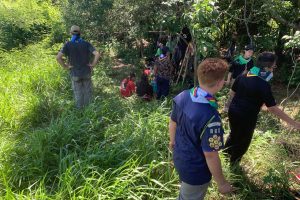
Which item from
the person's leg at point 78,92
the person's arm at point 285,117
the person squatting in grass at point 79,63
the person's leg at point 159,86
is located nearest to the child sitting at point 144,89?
the person's leg at point 159,86

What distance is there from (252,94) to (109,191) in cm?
176

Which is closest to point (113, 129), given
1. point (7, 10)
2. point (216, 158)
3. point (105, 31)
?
point (216, 158)

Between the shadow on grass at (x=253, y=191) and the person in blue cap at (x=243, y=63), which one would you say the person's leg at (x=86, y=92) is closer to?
the person in blue cap at (x=243, y=63)

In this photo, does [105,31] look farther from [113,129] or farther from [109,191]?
[109,191]

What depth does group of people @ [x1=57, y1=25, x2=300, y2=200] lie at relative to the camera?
7.01 feet

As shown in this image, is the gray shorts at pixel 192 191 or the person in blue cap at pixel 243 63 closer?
the gray shorts at pixel 192 191

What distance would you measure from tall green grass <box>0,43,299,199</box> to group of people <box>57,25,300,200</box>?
18.1 inches

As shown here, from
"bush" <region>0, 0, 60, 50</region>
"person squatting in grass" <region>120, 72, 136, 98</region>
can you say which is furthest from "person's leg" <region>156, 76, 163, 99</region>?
"bush" <region>0, 0, 60, 50</region>

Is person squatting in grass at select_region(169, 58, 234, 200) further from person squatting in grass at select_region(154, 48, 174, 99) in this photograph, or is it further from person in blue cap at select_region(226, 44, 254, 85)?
person squatting in grass at select_region(154, 48, 174, 99)

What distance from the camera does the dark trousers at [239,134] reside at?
341cm

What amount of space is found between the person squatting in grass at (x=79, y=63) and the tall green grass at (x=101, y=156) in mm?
287

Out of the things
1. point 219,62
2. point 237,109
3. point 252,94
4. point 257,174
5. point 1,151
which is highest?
point 219,62

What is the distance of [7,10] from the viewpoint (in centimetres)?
1054

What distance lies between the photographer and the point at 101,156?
3461 mm
